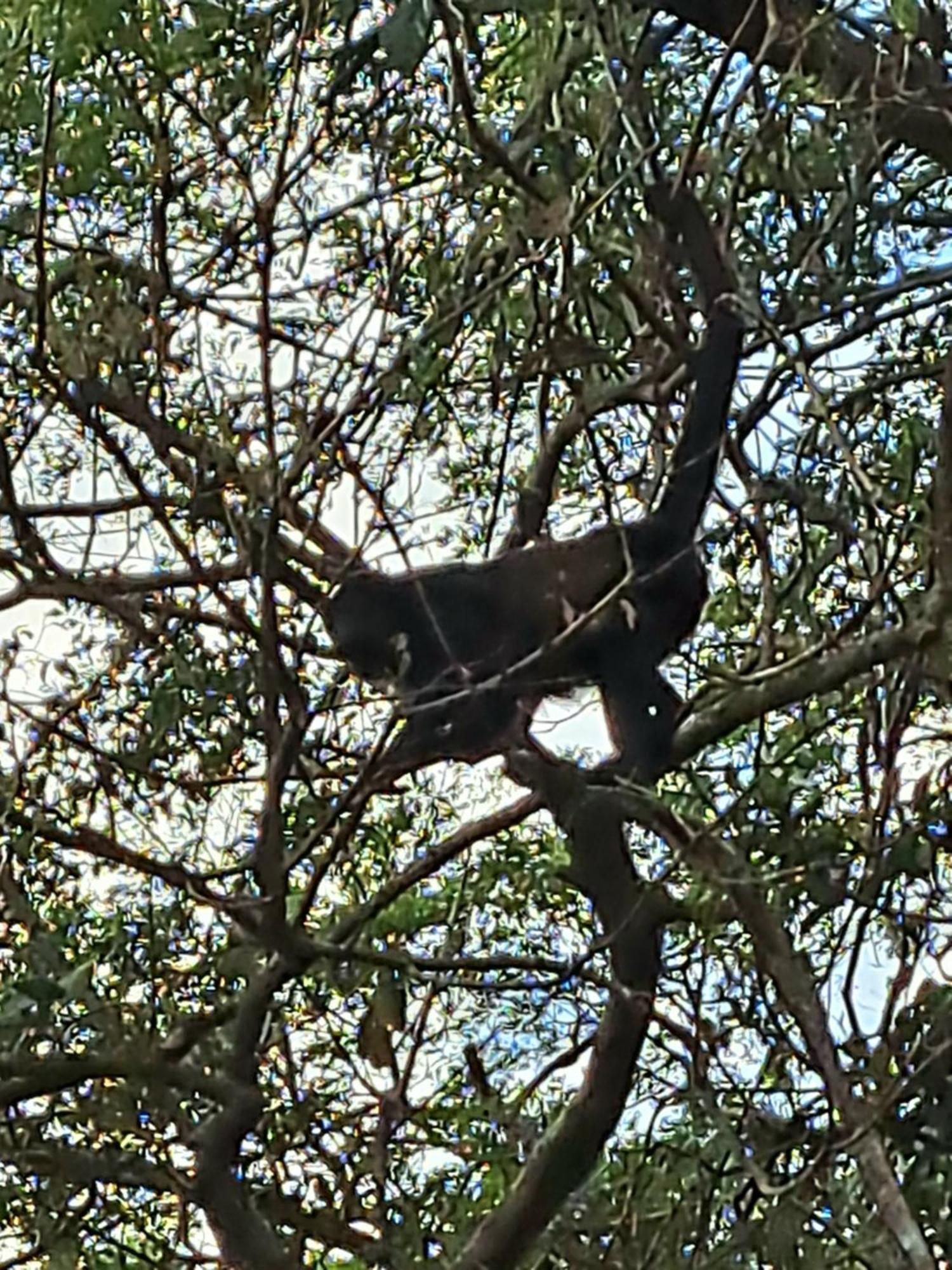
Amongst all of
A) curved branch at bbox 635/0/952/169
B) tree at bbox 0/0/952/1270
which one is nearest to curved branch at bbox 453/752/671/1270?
tree at bbox 0/0/952/1270

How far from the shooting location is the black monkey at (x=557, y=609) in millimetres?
1834

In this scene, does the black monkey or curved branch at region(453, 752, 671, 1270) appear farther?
curved branch at region(453, 752, 671, 1270)

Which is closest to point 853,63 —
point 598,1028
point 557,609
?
point 557,609

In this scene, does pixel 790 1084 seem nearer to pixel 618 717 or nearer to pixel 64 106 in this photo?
pixel 618 717

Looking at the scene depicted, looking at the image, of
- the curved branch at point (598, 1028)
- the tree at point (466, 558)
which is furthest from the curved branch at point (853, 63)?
Answer: the curved branch at point (598, 1028)

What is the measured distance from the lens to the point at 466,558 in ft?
7.61

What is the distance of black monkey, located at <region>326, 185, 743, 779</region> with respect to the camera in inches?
72.2

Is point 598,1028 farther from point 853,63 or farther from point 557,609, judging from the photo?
point 853,63

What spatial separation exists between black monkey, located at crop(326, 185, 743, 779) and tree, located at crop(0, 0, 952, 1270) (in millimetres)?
51

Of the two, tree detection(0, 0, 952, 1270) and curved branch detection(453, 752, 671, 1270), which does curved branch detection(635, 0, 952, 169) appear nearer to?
tree detection(0, 0, 952, 1270)

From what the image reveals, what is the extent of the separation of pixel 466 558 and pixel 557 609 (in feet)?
1.53

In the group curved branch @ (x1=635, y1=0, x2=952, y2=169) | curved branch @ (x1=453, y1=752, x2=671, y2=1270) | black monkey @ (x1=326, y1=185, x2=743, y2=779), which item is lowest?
curved branch @ (x1=453, y1=752, x2=671, y2=1270)

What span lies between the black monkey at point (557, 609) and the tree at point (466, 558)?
51 millimetres

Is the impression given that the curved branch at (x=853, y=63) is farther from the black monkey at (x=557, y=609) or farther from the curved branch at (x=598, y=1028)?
the curved branch at (x=598, y=1028)
